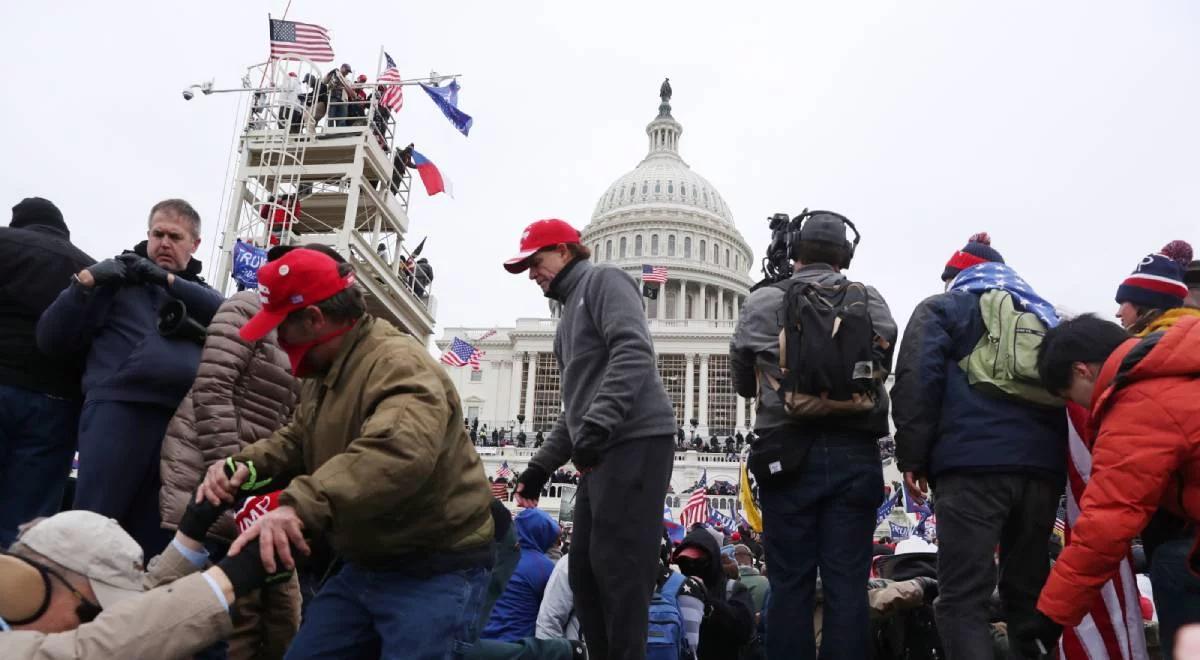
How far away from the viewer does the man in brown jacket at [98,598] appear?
1.93 meters

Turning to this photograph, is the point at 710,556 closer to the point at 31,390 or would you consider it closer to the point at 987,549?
the point at 987,549

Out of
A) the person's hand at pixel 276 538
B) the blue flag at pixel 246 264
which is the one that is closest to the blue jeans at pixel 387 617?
the person's hand at pixel 276 538

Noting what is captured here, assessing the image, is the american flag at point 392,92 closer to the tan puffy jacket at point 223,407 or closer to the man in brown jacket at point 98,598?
the tan puffy jacket at point 223,407

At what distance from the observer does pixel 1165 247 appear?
5.05 m

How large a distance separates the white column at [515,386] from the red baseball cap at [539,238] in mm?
58712

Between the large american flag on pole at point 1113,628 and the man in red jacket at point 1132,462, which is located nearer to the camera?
the man in red jacket at point 1132,462

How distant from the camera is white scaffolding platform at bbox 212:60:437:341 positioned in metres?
21.8

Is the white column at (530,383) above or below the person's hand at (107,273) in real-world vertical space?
above

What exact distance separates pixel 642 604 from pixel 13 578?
229cm

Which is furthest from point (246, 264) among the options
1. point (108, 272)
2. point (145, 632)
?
point (145, 632)

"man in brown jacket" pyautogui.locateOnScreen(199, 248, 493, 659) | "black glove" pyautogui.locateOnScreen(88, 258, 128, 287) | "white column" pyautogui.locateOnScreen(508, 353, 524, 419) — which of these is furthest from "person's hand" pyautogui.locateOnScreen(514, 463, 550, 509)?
"white column" pyautogui.locateOnScreen(508, 353, 524, 419)

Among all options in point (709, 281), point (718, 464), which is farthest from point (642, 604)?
point (709, 281)

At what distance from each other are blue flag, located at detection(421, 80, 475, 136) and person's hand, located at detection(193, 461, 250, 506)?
22.1 m

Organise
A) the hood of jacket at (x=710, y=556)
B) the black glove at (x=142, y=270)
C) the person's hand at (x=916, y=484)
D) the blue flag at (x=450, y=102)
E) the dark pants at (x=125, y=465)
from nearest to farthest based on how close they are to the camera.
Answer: the person's hand at (x=916, y=484) < the dark pants at (x=125, y=465) < the black glove at (x=142, y=270) < the hood of jacket at (x=710, y=556) < the blue flag at (x=450, y=102)
